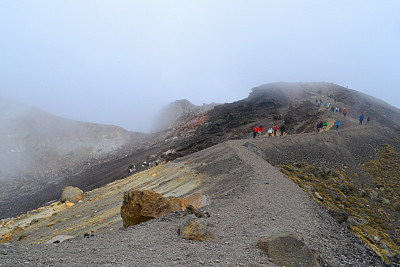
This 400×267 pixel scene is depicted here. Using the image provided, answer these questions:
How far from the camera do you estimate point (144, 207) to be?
984 cm

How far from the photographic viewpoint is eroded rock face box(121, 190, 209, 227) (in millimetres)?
9781

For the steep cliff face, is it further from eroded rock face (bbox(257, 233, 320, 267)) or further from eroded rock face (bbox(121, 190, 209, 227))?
eroded rock face (bbox(257, 233, 320, 267))

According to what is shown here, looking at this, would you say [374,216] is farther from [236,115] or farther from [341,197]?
[236,115]

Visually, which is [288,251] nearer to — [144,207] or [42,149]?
[144,207]

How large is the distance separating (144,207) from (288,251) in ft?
16.8

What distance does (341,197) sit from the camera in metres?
14.6

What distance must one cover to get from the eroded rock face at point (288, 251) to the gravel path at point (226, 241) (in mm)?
195

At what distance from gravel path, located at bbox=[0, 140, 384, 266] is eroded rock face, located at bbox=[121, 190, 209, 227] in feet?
2.86

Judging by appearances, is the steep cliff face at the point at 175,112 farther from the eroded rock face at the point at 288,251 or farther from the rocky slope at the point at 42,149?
the eroded rock face at the point at 288,251

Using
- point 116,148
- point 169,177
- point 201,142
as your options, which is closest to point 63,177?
point 116,148

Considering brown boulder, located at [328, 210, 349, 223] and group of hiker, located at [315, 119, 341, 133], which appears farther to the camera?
group of hiker, located at [315, 119, 341, 133]

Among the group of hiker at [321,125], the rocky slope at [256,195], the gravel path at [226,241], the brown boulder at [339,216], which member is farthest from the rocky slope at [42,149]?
the group of hiker at [321,125]

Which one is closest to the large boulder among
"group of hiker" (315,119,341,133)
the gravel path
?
the gravel path

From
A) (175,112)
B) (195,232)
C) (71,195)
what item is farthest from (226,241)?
(175,112)
